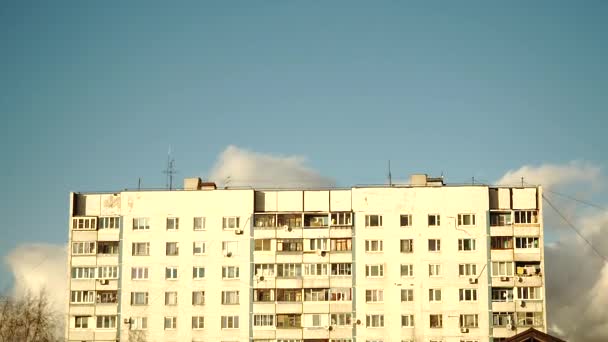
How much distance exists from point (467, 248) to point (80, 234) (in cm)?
4358

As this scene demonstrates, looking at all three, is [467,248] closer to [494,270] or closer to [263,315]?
[494,270]

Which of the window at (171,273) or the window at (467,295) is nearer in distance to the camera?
the window at (467,295)

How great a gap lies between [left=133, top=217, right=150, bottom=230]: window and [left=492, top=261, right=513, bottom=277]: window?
39005 millimetres

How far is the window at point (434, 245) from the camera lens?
12412 cm

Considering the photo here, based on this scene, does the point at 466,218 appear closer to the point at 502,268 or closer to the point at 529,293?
the point at 502,268

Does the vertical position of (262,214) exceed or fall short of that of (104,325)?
it exceeds it

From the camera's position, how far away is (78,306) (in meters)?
125

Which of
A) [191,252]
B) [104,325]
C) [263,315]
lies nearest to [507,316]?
[263,315]

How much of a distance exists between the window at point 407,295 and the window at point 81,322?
35.3 meters

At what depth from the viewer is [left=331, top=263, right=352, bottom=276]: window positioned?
124 m

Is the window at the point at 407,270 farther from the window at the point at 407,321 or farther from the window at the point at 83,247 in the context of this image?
the window at the point at 83,247

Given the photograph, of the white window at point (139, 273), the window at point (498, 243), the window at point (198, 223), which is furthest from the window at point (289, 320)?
the window at point (498, 243)

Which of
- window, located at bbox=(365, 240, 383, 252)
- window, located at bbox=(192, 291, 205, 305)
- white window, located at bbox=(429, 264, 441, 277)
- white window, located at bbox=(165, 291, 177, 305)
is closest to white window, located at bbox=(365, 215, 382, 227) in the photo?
window, located at bbox=(365, 240, 383, 252)

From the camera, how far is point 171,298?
124500 mm
